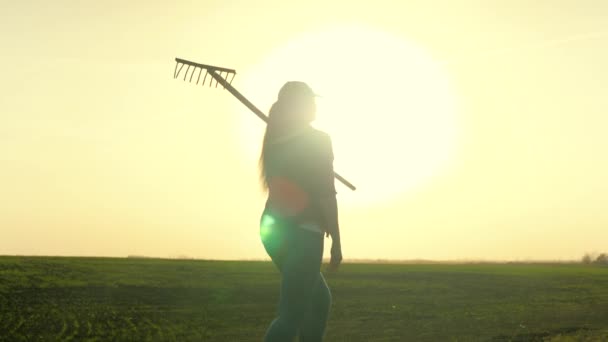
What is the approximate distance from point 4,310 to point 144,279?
25.0 ft

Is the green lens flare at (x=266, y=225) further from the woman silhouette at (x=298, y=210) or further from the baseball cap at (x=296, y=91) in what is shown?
the baseball cap at (x=296, y=91)

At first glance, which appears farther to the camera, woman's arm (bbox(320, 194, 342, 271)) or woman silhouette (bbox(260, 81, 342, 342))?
woman's arm (bbox(320, 194, 342, 271))

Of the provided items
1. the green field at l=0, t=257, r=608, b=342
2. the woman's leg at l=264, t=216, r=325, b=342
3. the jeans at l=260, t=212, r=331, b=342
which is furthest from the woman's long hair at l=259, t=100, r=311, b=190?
the green field at l=0, t=257, r=608, b=342

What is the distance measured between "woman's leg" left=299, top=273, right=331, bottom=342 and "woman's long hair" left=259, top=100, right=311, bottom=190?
0.85m

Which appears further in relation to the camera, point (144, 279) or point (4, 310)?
point (144, 279)

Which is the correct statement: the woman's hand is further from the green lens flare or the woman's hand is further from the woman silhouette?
the green lens flare

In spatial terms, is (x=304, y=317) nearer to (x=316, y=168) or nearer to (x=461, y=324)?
(x=316, y=168)

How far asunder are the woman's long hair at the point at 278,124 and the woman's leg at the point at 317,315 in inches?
33.6

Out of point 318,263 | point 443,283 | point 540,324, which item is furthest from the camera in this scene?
point 443,283

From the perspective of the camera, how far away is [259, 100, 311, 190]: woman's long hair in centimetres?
557

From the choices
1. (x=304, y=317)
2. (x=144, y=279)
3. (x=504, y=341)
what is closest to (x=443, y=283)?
(x=144, y=279)

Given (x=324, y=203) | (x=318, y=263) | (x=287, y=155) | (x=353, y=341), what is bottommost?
(x=353, y=341)

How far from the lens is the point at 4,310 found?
1564 cm

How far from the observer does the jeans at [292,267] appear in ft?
16.9
